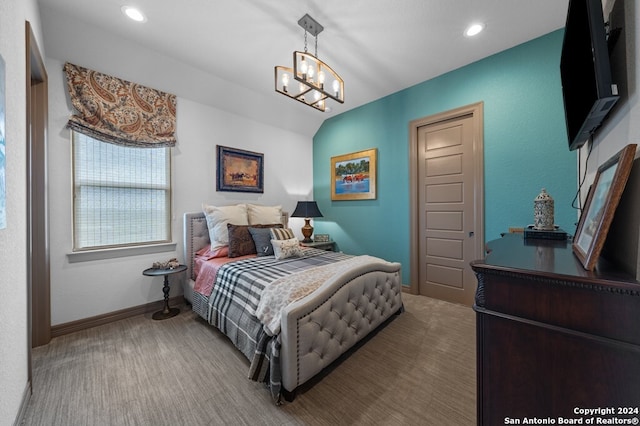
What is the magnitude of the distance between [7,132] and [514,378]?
2.44 metres

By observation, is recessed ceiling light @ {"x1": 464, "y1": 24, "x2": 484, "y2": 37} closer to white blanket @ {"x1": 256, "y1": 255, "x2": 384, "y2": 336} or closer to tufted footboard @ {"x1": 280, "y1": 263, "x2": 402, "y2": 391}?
tufted footboard @ {"x1": 280, "y1": 263, "x2": 402, "y2": 391}

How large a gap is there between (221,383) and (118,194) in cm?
230

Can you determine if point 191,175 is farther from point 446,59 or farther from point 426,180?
point 446,59

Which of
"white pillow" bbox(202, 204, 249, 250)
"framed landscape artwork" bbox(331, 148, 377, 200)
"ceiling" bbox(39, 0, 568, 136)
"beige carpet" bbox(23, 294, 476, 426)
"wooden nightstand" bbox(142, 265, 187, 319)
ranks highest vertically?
"ceiling" bbox(39, 0, 568, 136)

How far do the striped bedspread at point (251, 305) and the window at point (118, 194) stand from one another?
123cm

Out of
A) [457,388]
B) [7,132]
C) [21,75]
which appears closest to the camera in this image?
[7,132]

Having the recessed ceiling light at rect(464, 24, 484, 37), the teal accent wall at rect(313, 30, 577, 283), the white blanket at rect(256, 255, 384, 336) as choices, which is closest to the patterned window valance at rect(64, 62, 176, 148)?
the white blanket at rect(256, 255, 384, 336)

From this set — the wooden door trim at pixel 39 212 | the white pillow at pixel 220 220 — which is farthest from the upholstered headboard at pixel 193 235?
the wooden door trim at pixel 39 212

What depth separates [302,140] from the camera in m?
4.52

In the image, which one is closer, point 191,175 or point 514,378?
point 514,378

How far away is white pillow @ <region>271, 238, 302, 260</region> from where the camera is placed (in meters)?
2.73

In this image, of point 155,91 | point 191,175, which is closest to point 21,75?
point 155,91

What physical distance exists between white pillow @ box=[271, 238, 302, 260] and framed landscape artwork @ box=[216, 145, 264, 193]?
1272mm

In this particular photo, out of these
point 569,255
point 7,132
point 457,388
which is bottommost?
point 457,388
